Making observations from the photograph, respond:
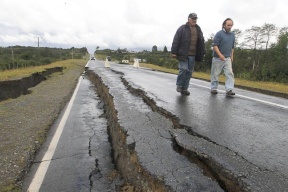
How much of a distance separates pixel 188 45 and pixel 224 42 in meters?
1.09

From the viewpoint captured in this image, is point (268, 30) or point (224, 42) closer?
point (224, 42)

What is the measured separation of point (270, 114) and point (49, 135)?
14.0 ft

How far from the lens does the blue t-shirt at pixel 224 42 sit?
754 cm

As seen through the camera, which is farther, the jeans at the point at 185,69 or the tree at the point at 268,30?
the tree at the point at 268,30

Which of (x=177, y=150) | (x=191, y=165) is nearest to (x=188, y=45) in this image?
(x=177, y=150)

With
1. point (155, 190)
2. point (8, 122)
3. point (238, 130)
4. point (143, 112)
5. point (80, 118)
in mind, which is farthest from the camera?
point (80, 118)

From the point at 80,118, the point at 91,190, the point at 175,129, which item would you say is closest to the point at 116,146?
the point at 175,129

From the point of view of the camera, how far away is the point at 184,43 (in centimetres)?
720

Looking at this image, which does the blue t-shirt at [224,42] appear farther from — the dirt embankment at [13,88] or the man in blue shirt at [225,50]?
the dirt embankment at [13,88]

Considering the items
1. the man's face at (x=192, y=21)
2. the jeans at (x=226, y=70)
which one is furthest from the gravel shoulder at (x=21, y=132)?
the jeans at (x=226, y=70)

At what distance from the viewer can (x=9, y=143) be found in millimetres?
4695

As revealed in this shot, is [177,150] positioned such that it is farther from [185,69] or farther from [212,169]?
[185,69]

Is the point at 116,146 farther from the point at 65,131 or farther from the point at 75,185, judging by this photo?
the point at 65,131

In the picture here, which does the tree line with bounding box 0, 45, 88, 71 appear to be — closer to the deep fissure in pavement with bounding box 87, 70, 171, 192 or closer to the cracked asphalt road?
the cracked asphalt road
